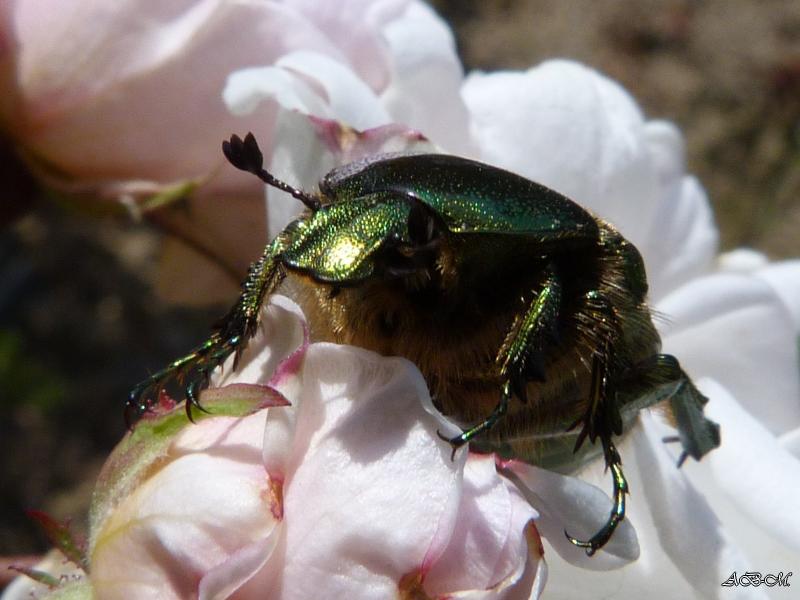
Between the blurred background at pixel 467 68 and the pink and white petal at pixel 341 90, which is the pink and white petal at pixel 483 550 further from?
the blurred background at pixel 467 68

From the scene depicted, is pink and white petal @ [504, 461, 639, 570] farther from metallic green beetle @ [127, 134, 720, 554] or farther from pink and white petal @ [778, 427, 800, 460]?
pink and white petal @ [778, 427, 800, 460]

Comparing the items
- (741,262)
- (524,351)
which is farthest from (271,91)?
(741,262)

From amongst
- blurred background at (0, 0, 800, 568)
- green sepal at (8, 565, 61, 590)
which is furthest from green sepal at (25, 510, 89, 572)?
blurred background at (0, 0, 800, 568)

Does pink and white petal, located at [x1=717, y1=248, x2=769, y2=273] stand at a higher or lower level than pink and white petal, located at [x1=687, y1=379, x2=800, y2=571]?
higher

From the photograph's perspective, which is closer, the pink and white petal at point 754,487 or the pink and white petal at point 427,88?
the pink and white petal at point 754,487

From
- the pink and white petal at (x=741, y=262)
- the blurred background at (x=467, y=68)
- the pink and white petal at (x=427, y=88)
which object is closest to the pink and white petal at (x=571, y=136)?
the pink and white petal at (x=427, y=88)

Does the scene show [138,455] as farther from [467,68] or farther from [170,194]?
[467,68]
